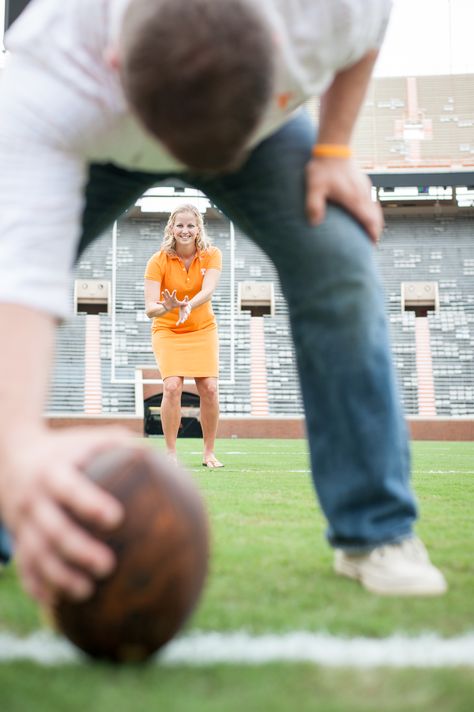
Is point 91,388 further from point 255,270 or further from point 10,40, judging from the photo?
point 10,40

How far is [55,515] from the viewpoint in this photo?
1004 mm

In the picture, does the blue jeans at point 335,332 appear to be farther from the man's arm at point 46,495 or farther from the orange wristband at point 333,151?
the man's arm at point 46,495

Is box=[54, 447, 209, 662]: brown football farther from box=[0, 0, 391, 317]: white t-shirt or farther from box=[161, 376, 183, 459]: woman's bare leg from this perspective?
box=[161, 376, 183, 459]: woman's bare leg

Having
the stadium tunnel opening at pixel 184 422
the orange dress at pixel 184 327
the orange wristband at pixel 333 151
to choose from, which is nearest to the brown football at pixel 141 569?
the orange wristband at pixel 333 151

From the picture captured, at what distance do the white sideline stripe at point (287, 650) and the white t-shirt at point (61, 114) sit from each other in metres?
0.54

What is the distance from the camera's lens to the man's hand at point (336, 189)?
1775mm

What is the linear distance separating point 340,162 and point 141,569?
3.68ft

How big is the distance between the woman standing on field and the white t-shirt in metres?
4.59

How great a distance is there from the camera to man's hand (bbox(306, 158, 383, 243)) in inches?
69.9

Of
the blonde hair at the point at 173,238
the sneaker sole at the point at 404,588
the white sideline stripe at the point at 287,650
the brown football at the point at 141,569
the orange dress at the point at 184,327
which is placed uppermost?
the blonde hair at the point at 173,238

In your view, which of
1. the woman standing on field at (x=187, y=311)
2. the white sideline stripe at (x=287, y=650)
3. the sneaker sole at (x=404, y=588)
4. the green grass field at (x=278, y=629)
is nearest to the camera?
the green grass field at (x=278, y=629)

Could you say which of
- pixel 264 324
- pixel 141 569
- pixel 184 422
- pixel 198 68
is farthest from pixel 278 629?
pixel 264 324

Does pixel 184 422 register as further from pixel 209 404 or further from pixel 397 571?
pixel 397 571

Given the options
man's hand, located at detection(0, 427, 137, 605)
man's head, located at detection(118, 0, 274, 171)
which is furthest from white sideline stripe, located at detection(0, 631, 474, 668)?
man's head, located at detection(118, 0, 274, 171)
